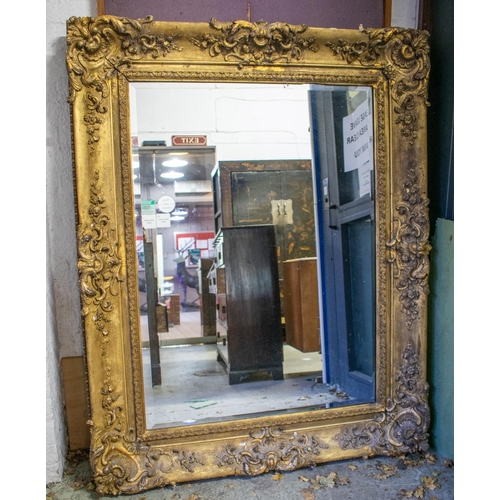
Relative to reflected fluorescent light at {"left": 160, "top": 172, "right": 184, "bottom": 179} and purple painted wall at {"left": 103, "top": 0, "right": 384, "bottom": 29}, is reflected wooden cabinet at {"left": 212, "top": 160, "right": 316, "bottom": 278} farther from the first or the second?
purple painted wall at {"left": 103, "top": 0, "right": 384, "bottom": 29}

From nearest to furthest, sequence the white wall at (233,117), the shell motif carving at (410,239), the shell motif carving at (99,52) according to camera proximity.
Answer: the shell motif carving at (99,52), the white wall at (233,117), the shell motif carving at (410,239)

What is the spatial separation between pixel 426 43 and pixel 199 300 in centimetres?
135

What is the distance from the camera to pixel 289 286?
6.54 feet

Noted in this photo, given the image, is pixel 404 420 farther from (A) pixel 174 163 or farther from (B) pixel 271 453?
(A) pixel 174 163

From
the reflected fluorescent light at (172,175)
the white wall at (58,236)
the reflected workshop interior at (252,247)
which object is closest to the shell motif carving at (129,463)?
the reflected workshop interior at (252,247)

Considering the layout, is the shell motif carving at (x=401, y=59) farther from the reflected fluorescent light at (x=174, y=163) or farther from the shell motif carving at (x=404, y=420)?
the shell motif carving at (x=404, y=420)

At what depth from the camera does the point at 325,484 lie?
173 cm

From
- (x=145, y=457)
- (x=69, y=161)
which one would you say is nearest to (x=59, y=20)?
(x=69, y=161)

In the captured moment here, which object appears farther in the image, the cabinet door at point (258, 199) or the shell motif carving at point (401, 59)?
the cabinet door at point (258, 199)

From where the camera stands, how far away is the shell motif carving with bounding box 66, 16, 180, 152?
5.46 ft

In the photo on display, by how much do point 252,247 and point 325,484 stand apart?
3.07 feet

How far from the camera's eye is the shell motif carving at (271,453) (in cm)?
180

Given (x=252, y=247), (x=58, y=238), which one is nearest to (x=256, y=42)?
(x=252, y=247)

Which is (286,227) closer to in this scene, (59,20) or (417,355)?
(417,355)
